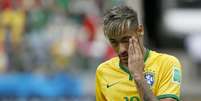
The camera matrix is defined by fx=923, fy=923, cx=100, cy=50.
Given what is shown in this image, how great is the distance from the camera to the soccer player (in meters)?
4.76

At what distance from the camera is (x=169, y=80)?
16.3ft

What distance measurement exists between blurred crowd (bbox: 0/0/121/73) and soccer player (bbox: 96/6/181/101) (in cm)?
1386

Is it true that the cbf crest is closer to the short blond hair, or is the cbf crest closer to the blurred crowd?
the short blond hair

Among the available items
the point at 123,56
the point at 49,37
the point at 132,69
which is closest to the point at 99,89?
the point at 123,56

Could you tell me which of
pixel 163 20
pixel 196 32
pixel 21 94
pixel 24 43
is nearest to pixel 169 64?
pixel 21 94

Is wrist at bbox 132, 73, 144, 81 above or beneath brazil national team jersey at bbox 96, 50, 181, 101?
above

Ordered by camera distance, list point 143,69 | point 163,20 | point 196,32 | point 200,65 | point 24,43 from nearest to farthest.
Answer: point 143,69
point 24,43
point 200,65
point 196,32
point 163,20

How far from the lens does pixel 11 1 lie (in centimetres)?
2067

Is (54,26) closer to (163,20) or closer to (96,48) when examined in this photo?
(96,48)

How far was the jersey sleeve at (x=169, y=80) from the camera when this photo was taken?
496 cm

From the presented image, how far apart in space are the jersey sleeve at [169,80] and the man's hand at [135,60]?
0.80 ft

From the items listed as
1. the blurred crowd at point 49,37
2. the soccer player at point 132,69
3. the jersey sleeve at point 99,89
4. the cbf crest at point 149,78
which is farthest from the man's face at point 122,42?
the blurred crowd at point 49,37

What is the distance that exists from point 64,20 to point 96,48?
1390mm

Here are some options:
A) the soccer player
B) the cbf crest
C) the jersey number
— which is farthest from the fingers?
the jersey number
